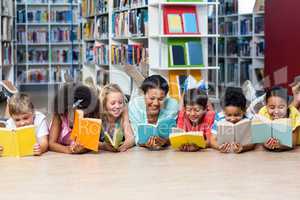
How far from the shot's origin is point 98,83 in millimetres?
8062

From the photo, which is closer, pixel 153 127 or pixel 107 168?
pixel 107 168

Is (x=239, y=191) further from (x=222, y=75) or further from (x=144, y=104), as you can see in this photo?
(x=222, y=75)

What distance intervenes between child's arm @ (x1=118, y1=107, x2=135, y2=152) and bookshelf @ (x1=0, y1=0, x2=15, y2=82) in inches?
189

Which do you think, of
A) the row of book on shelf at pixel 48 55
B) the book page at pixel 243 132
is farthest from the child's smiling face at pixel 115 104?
the row of book on shelf at pixel 48 55

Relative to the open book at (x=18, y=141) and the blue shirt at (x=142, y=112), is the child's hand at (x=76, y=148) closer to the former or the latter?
the open book at (x=18, y=141)

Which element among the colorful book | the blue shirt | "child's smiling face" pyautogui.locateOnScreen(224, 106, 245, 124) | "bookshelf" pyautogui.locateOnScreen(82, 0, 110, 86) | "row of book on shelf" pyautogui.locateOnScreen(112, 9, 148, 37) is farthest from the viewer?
"bookshelf" pyautogui.locateOnScreen(82, 0, 110, 86)

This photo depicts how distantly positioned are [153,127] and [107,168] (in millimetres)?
584

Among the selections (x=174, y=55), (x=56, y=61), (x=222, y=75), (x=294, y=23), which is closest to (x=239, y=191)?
(x=174, y=55)

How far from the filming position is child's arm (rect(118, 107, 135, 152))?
3505mm

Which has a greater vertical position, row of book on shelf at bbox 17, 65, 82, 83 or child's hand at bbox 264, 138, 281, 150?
row of book on shelf at bbox 17, 65, 82, 83

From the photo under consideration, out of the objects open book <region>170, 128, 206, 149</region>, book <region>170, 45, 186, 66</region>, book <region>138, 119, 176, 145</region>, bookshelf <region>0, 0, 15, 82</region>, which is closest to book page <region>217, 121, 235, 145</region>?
open book <region>170, 128, 206, 149</region>

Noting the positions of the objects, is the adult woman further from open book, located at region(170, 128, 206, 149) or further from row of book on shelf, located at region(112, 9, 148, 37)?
row of book on shelf, located at region(112, 9, 148, 37)

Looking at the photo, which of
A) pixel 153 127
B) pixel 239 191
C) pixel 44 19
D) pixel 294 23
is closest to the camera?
pixel 239 191

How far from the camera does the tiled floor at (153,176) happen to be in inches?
96.7
